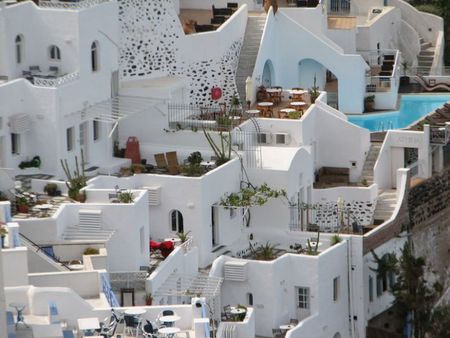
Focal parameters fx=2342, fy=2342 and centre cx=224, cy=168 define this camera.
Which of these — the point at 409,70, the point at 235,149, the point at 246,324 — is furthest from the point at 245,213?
the point at 409,70

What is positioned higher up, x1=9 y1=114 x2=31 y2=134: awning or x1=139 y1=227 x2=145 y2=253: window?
x1=9 y1=114 x2=31 y2=134: awning

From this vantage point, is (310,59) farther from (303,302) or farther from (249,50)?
(303,302)

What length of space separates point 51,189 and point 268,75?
17.0m

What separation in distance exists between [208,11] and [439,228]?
39.6 ft

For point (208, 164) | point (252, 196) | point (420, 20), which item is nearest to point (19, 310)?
point (208, 164)

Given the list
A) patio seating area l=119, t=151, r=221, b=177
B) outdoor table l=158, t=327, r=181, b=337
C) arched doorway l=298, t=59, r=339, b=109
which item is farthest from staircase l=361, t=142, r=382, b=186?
outdoor table l=158, t=327, r=181, b=337

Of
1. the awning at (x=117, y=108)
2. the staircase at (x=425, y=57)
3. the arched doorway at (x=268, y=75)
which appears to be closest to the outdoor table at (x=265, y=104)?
the awning at (x=117, y=108)

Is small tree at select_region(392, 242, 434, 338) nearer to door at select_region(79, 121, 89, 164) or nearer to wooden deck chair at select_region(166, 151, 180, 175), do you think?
wooden deck chair at select_region(166, 151, 180, 175)

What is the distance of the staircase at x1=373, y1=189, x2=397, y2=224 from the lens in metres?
75.2

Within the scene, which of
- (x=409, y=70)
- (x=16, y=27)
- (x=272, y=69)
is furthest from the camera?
(x=409, y=70)

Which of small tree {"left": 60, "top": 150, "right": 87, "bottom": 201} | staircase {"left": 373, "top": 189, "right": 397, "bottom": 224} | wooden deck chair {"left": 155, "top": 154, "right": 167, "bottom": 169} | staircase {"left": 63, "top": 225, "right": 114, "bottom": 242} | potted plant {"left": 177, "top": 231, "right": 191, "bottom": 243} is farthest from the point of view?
staircase {"left": 373, "top": 189, "right": 397, "bottom": 224}

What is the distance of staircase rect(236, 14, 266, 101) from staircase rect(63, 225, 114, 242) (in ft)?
48.2

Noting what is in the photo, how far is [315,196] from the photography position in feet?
247

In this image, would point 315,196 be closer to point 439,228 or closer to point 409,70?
point 439,228
